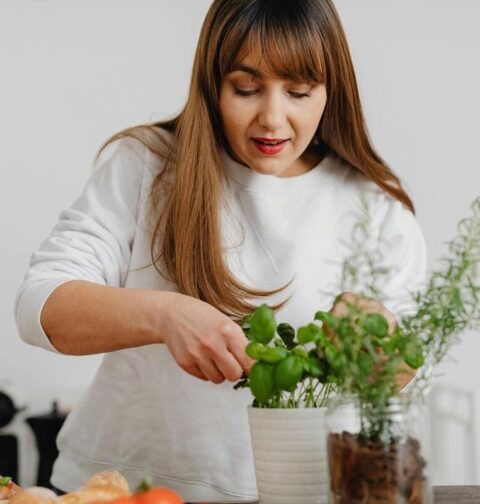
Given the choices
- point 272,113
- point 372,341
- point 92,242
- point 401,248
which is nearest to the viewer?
point 372,341

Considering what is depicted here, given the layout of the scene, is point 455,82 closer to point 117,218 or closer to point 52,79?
point 52,79

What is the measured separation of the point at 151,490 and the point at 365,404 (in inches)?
7.9

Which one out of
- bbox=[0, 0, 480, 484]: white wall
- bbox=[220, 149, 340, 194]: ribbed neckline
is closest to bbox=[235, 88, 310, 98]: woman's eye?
bbox=[220, 149, 340, 194]: ribbed neckline

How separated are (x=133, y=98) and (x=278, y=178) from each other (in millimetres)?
1495

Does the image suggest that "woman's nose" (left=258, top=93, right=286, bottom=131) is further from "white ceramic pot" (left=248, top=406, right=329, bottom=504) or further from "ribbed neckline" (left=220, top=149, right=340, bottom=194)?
"white ceramic pot" (left=248, top=406, right=329, bottom=504)

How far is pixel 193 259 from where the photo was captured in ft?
4.51

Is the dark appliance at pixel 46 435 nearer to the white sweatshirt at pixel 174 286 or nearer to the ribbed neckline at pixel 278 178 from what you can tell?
the white sweatshirt at pixel 174 286

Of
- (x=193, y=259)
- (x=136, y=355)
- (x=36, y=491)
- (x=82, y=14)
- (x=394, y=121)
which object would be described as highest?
(x=82, y=14)

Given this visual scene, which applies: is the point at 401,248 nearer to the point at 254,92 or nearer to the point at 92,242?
the point at 254,92

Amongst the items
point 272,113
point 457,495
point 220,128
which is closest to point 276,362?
point 457,495

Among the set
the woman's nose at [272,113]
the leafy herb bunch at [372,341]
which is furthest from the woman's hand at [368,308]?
the woman's nose at [272,113]

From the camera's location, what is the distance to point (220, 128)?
A: 1.48 meters

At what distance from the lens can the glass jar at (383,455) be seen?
76 centimetres

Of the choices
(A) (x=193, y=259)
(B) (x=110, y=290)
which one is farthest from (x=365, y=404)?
(A) (x=193, y=259)
